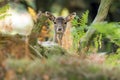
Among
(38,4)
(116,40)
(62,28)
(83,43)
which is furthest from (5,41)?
(38,4)

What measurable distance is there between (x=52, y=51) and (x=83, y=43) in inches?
107

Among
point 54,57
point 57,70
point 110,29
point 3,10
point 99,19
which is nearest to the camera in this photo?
point 57,70

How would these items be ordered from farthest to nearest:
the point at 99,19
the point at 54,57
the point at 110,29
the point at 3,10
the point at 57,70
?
the point at 99,19 < the point at 3,10 < the point at 110,29 < the point at 54,57 < the point at 57,70

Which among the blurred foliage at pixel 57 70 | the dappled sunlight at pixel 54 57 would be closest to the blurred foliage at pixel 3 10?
the dappled sunlight at pixel 54 57

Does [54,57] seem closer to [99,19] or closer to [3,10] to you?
[3,10]

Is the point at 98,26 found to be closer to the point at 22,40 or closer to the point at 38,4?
the point at 22,40

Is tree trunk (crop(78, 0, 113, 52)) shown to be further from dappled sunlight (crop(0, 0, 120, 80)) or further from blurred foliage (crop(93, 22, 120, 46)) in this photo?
blurred foliage (crop(93, 22, 120, 46))

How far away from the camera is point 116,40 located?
10.3 metres

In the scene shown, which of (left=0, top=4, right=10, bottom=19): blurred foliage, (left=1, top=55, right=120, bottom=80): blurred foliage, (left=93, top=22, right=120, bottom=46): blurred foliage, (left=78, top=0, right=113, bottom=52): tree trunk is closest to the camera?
(left=1, top=55, right=120, bottom=80): blurred foliage

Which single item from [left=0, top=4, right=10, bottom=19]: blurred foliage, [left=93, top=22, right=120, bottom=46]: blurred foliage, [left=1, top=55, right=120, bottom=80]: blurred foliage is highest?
[left=0, top=4, right=10, bottom=19]: blurred foliage

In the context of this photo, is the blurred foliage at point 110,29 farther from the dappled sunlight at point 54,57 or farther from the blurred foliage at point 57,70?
the blurred foliage at point 57,70

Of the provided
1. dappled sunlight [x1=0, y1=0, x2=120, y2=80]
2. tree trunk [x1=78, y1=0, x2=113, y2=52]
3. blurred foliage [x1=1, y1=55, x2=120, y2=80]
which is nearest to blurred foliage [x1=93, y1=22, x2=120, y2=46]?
dappled sunlight [x1=0, y1=0, x2=120, y2=80]

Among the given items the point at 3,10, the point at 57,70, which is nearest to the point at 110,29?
the point at 3,10

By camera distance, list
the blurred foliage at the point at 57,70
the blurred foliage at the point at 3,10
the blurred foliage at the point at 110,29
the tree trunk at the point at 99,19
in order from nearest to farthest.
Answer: the blurred foliage at the point at 57,70 < the blurred foliage at the point at 110,29 < the blurred foliage at the point at 3,10 < the tree trunk at the point at 99,19
